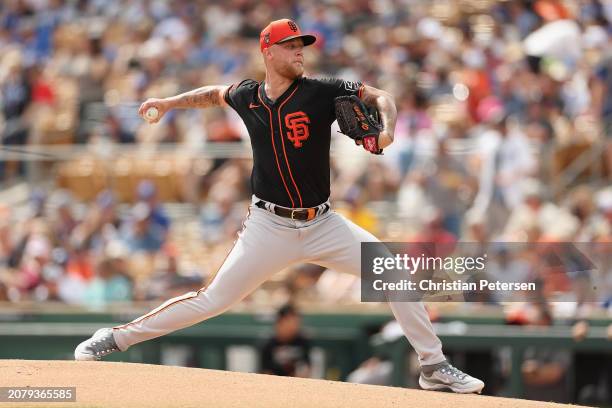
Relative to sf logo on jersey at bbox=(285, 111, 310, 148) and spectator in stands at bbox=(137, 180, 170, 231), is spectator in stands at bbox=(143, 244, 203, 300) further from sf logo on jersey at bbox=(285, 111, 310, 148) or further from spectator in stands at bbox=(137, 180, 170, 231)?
sf logo on jersey at bbox=(285, 111, 310, 148)

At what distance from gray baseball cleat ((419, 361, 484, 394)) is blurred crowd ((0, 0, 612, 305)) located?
4.37 m

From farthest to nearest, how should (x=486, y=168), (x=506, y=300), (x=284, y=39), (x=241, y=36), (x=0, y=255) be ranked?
(x=241, y=36) → (x=0, y=255) → (x=486, y=168) → (x=506, y=300) → (x=284, y=39)

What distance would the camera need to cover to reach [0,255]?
13758mm

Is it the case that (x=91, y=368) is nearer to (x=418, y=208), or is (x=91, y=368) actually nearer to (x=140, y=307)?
(x=140, y=307)

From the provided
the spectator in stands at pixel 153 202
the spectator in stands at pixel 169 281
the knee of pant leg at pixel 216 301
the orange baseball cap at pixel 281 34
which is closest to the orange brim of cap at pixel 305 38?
the orange baseball cap at pixel 281 34

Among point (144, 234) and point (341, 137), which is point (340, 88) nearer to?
point (341, 137)

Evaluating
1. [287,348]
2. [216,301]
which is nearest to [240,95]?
[216,301]

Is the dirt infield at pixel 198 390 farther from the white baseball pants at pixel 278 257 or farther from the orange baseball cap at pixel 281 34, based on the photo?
the orange baseball cap at pixel 281 34

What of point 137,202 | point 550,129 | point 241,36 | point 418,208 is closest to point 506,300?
point 418,208

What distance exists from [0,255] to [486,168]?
5218mm

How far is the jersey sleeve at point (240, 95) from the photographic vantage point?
7211mm

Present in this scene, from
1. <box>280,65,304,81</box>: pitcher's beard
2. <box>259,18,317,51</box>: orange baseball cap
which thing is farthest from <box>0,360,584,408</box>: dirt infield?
<box>259,18,317,51</box>: orange baseball cap

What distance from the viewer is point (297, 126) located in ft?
23.0

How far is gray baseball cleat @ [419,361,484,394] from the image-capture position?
7.32m
